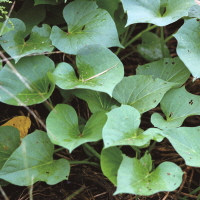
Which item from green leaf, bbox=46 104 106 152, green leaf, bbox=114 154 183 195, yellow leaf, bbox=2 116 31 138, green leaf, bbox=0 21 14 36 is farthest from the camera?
yellow leaf, bbox=2 116 31 138

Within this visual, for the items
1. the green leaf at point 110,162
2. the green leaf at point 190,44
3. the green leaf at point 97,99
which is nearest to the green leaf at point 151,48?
the green leaf at point 190,44

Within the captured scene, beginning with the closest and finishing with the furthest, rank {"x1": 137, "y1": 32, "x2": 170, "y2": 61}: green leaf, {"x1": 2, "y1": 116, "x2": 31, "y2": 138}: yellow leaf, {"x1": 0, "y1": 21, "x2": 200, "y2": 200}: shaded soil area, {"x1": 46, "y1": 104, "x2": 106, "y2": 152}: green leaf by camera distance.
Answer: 1. {"x1": 46, "y1": 104, "x2": 106, "y2": 152}: green leaf
2. {"x1": 0, "y1": 21, "x2": 200, "y2": 200}: shaded soil area
3. {"x1": 2, "y1": 116, "x2": 31, "y2": 138}: yellow leaf
4. {"x1": 137, "y1": 32, "x2": 170, "y2": 61}: green leaf

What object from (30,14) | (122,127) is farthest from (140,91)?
(30,14)

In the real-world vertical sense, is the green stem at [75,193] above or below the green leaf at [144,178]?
below

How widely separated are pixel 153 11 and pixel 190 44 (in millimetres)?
210

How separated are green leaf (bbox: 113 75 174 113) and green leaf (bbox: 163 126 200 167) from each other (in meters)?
0.19

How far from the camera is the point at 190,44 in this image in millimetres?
1222

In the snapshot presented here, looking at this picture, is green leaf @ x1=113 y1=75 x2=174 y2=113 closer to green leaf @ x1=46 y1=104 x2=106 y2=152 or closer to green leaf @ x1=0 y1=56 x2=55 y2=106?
green leaf @ x1=46 y1=104 x2=106 y2=152

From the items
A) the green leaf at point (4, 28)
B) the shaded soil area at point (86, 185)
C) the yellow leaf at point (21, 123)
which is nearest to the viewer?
the green leaf at point (4, 28)

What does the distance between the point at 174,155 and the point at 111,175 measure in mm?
519

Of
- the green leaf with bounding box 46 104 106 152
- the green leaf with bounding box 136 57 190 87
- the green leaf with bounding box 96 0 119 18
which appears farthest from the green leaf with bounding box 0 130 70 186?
the green leaf with bounding box 96 0 119 18

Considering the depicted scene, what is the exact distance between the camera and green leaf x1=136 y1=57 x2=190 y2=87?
134 cm

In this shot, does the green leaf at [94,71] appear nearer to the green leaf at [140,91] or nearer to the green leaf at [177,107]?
the green leaf at [140,91]

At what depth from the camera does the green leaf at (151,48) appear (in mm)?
1710
